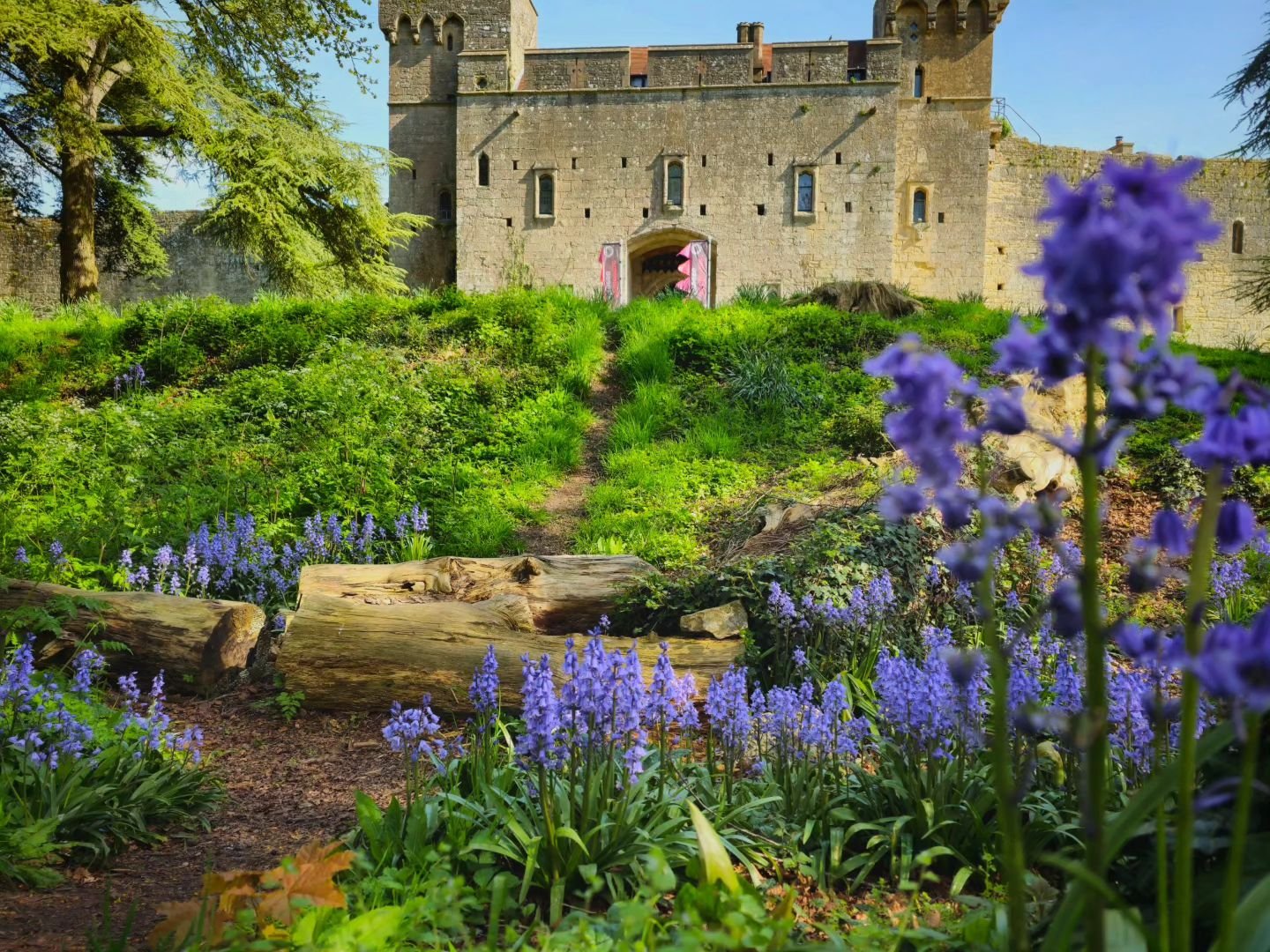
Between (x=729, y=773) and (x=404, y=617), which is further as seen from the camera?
(x=404, y=617)

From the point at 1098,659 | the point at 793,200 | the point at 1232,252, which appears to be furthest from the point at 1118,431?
the point at 1232,252

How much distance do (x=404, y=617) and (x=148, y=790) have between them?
153 cm

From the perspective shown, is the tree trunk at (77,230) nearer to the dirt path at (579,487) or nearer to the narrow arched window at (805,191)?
the dirt path at (579,487)

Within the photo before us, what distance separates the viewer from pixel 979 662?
306 centimetres

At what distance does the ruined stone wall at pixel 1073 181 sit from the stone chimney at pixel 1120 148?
0.92 m

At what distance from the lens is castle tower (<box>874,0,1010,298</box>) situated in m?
26.6

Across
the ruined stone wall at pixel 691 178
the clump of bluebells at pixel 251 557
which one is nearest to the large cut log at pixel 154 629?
the clump of bluebells at pixel 251 557

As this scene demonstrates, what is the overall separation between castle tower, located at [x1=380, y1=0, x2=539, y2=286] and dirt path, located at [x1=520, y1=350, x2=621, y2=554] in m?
18.5

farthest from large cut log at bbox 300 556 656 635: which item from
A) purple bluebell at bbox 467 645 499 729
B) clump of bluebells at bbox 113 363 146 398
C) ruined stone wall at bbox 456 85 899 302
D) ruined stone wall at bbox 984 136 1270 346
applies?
ruined stone wall at bbox 984 136 1270 346

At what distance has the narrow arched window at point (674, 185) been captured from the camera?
25.8 meters

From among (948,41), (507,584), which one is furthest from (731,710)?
(948,41)

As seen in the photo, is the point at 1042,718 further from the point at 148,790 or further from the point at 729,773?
the point at 148,790

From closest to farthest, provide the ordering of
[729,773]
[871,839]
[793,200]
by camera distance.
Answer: [871,839] → [729,773] → [793,200]

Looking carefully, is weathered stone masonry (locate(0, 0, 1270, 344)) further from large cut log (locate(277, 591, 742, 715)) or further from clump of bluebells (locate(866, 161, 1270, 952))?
clump of bluebells (locate(866, 161, 1270, 952))
